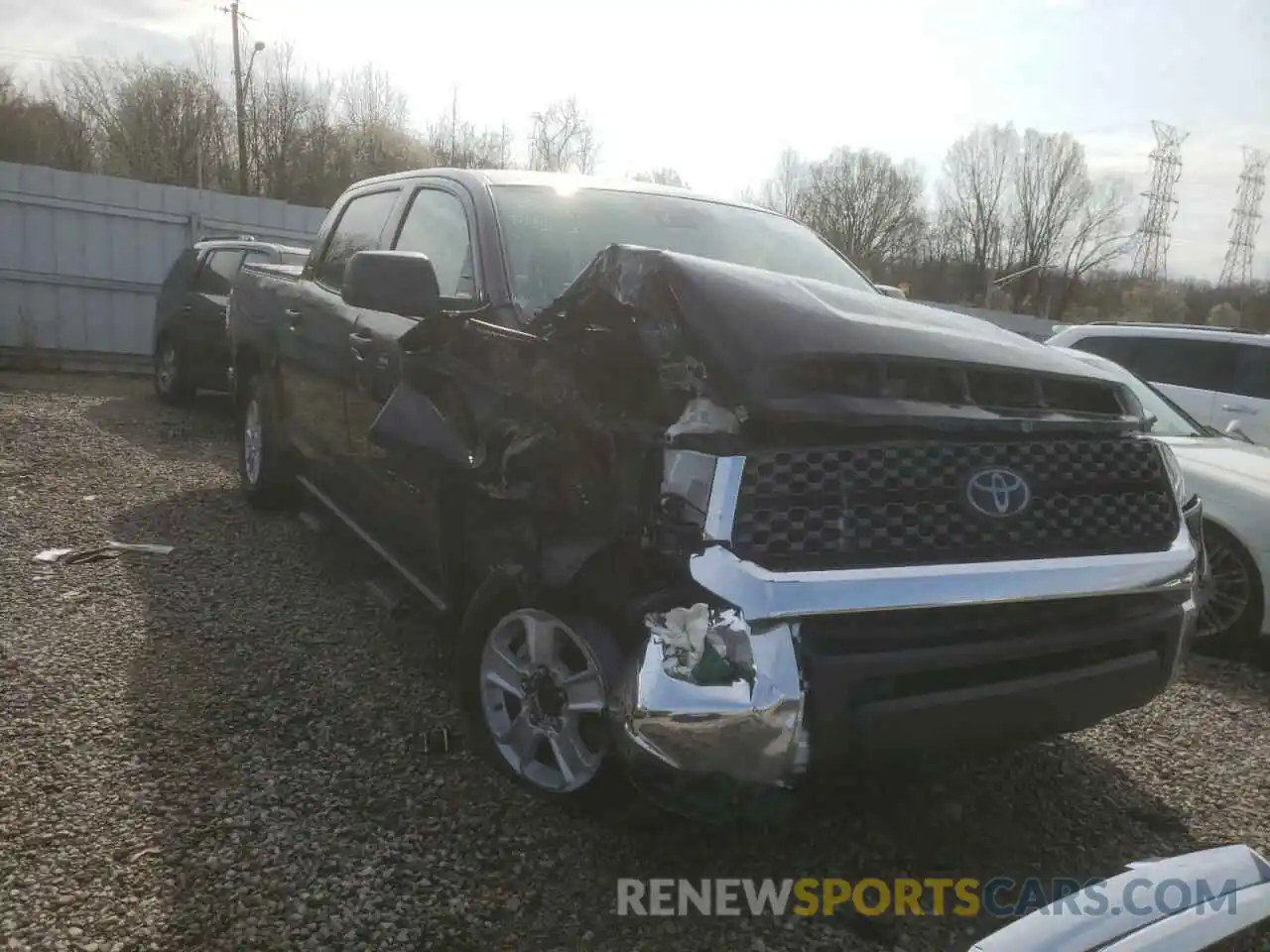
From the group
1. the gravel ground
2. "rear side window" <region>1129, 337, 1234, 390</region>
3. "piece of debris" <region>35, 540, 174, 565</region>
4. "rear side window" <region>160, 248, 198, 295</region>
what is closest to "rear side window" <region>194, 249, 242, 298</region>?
"rear side window" <region>160, 248, 198, 295</region>

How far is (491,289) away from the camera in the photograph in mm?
3090

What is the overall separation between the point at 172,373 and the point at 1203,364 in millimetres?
9278

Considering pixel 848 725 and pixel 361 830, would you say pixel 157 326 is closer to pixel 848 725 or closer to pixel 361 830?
pixel 361 830

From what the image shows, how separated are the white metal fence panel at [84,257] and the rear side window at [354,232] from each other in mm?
9711

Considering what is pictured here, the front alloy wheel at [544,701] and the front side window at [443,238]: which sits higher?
→ the front side window at [443,238]

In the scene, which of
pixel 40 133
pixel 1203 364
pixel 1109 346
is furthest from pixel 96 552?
pixel 40 133

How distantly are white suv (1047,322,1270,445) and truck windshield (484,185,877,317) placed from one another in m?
Result: 4.76

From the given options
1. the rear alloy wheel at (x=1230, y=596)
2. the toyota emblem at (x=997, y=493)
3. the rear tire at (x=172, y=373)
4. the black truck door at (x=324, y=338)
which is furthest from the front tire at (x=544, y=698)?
the rear tire at (x=172, y=373)

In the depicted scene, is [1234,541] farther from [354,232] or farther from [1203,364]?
[354,232]

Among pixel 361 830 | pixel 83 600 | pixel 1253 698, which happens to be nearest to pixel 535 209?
pixel 361 830

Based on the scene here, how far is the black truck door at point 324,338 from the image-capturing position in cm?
414

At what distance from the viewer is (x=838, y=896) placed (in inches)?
97.6

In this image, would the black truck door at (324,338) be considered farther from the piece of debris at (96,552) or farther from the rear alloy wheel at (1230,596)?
the rear alloy wheel at (1230,596)

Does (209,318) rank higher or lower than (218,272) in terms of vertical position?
lower
